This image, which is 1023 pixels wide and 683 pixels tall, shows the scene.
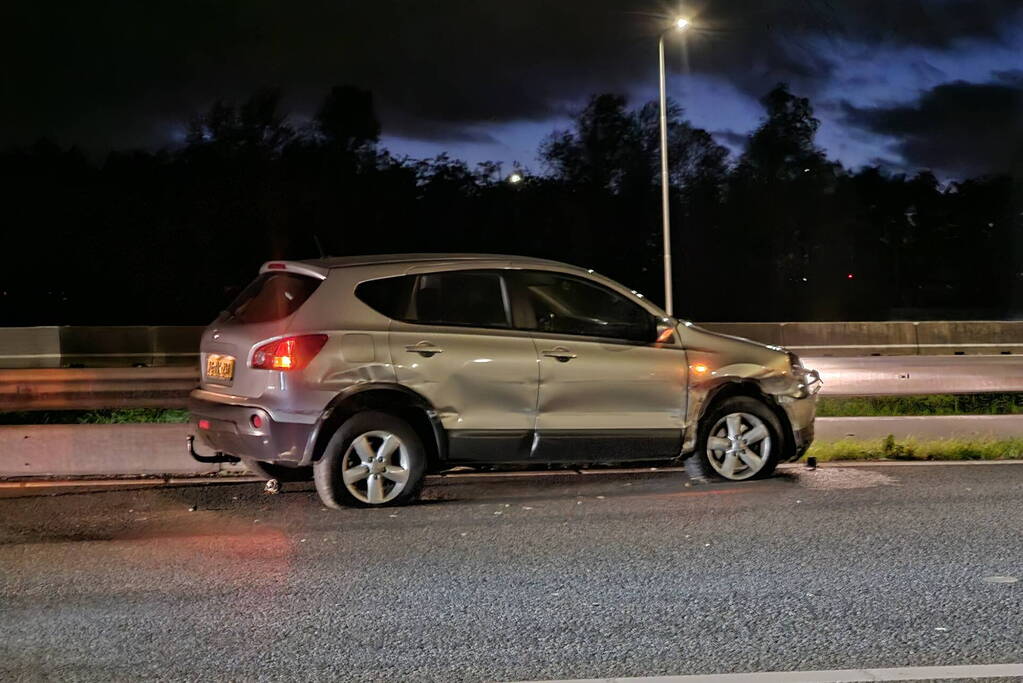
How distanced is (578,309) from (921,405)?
7.15 meters

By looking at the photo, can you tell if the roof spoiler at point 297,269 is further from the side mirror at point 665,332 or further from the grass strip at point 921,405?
the grass strip at point 921,405

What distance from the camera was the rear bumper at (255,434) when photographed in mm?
6906

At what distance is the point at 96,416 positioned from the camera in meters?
11.8

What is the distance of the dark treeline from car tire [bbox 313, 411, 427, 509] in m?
36.2

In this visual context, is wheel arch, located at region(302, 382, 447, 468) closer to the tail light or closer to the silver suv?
the silver suv

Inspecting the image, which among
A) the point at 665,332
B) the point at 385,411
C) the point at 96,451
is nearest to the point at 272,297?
the point at 385,411

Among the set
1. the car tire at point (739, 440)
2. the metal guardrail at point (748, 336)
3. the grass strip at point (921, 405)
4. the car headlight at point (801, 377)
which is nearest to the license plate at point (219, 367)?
the car tire at point (739, 440)

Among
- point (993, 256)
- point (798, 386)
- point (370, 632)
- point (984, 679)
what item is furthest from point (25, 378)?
point (993, 256)

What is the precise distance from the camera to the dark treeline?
4675cm

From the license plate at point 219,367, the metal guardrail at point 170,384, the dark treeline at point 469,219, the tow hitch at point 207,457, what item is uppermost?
the dark treeline at point 469,219

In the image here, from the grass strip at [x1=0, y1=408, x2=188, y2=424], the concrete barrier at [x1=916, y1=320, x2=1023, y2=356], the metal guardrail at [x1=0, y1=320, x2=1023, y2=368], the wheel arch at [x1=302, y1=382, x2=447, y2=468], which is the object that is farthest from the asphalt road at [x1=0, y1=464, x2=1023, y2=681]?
the concrete barrier at [x1=916, y1=320, x2=1023, y2=356]

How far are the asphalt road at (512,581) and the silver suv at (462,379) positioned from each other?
0.35 metres

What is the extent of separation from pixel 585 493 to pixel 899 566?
268 centimetres

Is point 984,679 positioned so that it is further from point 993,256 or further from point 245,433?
point 993,256
